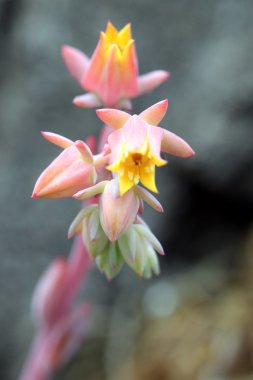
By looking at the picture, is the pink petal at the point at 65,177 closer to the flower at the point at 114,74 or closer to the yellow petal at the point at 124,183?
the yellow petal at the point at 124,183

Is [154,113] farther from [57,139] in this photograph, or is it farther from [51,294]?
[51,294]

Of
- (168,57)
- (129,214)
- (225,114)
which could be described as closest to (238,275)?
(225,114)

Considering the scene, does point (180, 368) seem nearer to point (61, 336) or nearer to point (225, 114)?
point (61, 336)

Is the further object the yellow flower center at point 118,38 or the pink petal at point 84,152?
the yellow flower center at point 118,38

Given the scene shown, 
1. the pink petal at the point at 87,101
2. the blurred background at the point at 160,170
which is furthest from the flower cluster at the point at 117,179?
the blurred background at the point at 160,170

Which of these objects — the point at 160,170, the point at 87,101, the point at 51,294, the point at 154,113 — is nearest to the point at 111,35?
the point at 87,101

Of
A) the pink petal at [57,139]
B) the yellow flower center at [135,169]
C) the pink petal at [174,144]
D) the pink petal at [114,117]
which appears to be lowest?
the yellow flower center at [135,169]

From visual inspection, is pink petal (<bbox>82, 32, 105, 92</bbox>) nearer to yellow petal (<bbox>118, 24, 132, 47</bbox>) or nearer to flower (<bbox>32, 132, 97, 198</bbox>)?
yellow petal (<bbox>118, 24, 132, 47</bbox>)
